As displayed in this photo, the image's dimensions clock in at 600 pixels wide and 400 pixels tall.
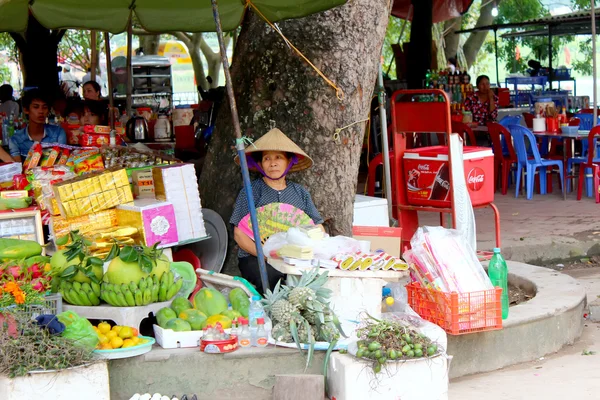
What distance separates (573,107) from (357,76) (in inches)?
522

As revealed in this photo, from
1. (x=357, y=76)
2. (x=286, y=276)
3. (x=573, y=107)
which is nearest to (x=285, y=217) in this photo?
(x=286, y=276)

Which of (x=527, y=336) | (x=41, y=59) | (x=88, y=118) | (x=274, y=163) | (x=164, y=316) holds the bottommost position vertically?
(x=527, y=336)

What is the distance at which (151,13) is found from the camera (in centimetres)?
906

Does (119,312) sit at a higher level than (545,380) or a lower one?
higher

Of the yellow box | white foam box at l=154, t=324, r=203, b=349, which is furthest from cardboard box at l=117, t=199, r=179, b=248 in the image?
white foam box at l=154, t=324, r=203, b=349

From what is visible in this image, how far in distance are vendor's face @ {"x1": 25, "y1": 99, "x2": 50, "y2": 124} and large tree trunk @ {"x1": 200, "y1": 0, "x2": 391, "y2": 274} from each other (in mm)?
2366

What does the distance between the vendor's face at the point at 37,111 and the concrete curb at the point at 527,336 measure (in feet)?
14.9

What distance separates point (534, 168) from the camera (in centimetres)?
1171

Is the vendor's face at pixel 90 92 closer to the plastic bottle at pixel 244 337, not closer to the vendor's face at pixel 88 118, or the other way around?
the vendor's face at pixel 88 118

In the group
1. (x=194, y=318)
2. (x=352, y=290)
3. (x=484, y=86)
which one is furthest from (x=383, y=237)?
(x=484, y=86)

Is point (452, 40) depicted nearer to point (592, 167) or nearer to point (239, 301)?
point (592, 167)

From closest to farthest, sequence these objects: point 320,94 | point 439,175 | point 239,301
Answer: point 239,301 → point 320,94 → point 439,175

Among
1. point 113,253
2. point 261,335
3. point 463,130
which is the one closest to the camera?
point 261,335

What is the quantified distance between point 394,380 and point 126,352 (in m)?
1.41
